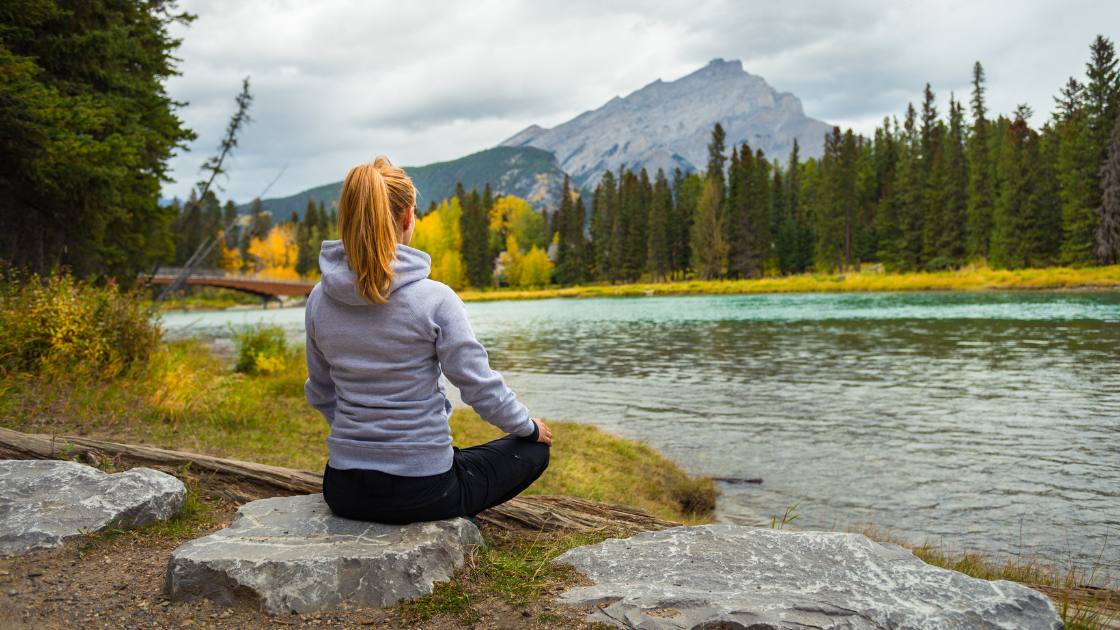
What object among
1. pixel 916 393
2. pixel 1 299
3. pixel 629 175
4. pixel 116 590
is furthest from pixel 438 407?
pixel 629 175

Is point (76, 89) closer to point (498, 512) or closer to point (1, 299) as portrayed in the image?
point (1, 299)

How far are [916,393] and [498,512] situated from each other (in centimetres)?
1140

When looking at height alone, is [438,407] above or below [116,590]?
above

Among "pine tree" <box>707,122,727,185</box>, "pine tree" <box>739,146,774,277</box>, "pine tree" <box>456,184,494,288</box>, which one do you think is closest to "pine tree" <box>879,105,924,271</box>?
"pine tree" <box>739,146,774,277</box>

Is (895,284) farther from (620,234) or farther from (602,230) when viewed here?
(602,230)

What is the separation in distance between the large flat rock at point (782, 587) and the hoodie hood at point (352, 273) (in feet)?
4.98

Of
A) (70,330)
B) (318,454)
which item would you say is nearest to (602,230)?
(70,330)

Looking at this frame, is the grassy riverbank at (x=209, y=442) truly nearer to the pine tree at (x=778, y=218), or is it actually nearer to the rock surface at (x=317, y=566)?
the rock surface at (x=317, y=566)

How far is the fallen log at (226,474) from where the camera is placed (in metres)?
4.13

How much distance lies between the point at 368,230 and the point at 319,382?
102 centimetres

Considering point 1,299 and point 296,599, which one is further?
point 1,299

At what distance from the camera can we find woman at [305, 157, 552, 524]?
277 centimetres

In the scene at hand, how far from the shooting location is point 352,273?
280 cm

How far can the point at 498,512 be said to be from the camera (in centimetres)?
385
